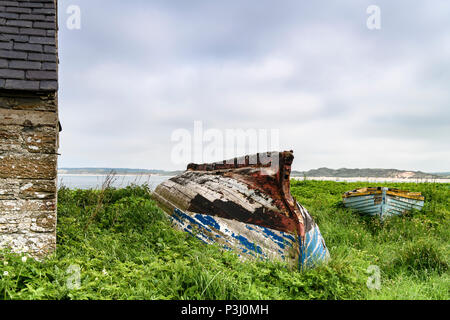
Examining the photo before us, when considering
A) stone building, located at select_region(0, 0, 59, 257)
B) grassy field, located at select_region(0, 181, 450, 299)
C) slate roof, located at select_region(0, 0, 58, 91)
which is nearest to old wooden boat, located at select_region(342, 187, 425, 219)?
grassy field, located at select_region(0, 181, 450, 299)

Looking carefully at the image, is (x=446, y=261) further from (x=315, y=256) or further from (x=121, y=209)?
(x=121, y=209)

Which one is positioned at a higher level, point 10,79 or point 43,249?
point 10,79

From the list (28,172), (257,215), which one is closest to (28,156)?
(28,172)

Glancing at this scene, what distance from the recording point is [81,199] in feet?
34.7

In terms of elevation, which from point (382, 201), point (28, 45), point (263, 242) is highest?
point (28, 45)

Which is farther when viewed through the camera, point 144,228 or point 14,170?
point 144,228

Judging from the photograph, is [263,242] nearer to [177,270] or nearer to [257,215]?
[257,215]

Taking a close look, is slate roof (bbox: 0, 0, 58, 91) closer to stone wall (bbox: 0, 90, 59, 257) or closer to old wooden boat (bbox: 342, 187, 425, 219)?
stone wall (bbox: 0, 90, 59, 257)

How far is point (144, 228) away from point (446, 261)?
232 inches

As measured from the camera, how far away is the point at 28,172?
529 centimetres

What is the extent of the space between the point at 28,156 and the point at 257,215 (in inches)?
153

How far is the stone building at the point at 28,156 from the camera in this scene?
5.19 metres
